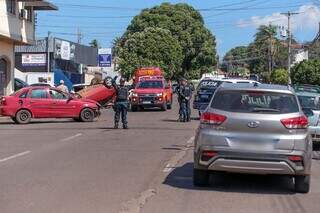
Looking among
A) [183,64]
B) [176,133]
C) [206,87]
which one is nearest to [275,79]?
[183,64]

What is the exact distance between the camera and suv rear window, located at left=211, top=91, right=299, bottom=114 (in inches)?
405

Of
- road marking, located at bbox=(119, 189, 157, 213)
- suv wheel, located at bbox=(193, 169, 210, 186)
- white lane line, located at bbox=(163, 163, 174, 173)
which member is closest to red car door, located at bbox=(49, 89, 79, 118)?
white lane line, located at bbox=(163, 163, 174, 173)

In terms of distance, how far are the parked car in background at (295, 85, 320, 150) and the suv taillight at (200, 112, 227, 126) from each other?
22.0 ft

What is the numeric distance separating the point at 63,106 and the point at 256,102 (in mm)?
17803

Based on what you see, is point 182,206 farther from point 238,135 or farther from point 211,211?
point 238,135

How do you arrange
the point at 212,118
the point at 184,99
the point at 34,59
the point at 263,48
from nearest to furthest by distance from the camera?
1. the point at 212,118
2. the point at 184,99
3. the point at 34,59
4. the point at 263,48

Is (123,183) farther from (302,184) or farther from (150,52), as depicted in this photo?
(150,52)

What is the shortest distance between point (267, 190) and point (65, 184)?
3323 millimetres

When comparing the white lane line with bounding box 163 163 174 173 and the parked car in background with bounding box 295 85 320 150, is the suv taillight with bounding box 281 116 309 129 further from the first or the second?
the parked car in background with bounding box 295 85 320 150

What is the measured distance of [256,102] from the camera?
10414 mm

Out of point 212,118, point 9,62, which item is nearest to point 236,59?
point 9,62

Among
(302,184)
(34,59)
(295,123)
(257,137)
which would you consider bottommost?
(302,184)

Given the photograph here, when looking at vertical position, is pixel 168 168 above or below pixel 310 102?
below

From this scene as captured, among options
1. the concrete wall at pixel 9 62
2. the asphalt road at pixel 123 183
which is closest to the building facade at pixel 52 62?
the concrete wall at pixel 9 62
